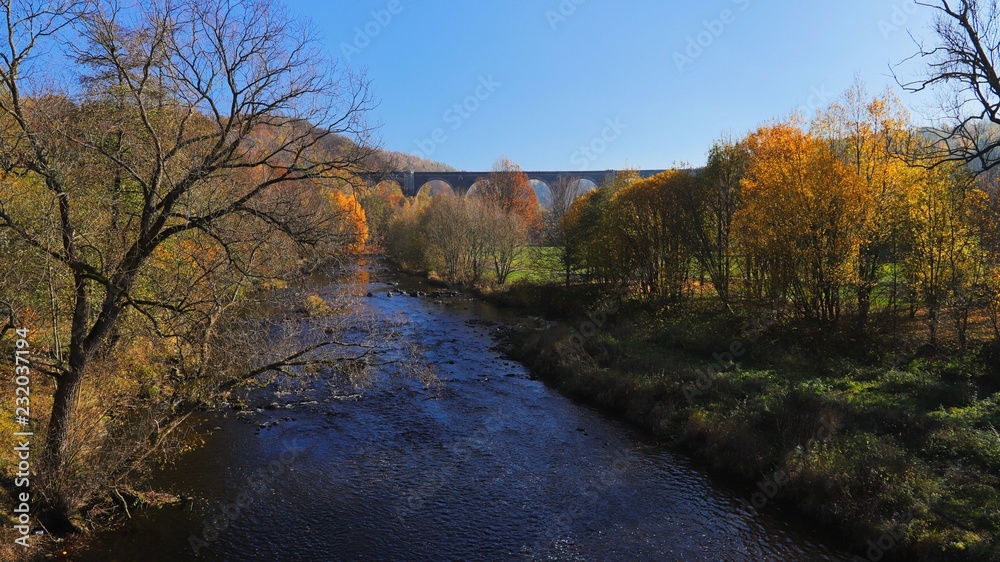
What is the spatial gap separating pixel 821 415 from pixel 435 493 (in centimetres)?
1021

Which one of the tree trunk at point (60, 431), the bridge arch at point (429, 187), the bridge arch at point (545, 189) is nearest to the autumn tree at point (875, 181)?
the tree trunk at point (60, 431)

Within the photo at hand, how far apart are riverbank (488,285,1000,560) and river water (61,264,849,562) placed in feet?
3.23

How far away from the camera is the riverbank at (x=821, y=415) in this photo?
1017 centimetres

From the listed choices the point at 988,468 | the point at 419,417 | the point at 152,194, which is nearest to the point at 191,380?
the point at 152,194

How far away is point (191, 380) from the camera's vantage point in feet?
33.4

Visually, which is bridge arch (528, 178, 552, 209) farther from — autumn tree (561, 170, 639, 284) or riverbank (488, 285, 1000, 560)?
riverbank (488, 285, 1000, 560)

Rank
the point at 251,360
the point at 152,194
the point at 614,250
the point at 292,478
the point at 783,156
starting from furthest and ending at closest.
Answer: the point at 614,250
the point at 783,156
the point at 292,478
the point at 251,360
the point at 152,194

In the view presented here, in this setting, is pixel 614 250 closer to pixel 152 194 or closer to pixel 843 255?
pixel 843 255

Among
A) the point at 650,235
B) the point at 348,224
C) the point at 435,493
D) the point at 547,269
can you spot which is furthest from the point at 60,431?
the point at 547,269

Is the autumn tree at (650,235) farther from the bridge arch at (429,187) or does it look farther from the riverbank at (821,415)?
the bridge arch at (429,187)

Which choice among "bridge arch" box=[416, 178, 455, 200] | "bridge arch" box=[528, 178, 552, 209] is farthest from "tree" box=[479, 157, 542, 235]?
"bridge arch" box=[416, 178, 455, 200]

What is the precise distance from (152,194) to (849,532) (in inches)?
581

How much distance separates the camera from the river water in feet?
33.0

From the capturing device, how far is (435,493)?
478 inches
